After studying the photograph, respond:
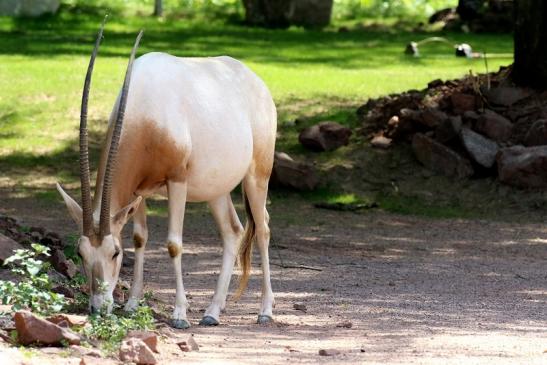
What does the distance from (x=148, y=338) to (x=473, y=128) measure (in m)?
9.40

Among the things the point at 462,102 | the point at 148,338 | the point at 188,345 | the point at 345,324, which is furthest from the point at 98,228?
the point at 462,102

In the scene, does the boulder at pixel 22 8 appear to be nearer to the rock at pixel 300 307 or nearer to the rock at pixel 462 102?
the rock at pixel 462 102

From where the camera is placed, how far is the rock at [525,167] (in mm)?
14789

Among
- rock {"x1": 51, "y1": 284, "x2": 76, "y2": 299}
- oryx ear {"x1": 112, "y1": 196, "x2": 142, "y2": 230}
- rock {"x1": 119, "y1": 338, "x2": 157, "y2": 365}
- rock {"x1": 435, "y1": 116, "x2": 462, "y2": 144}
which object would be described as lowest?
rock {"x1": 435, "y1": 116, "x2": 462, "y2": 144}

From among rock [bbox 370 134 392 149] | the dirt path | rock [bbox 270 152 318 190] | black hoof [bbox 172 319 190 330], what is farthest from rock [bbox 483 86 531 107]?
black hoof [bbox 172 319 190 330]

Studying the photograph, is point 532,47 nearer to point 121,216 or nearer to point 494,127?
point 494,127

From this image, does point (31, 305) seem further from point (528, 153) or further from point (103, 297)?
point (528, 153)

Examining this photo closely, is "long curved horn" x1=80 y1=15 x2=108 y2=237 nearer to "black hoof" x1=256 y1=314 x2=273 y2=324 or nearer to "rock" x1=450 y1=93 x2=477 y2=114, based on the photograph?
"black hoof" x1=256 y1=314 x2=273 y2=324

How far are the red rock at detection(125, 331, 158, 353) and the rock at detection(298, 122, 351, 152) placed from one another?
937 centimetres

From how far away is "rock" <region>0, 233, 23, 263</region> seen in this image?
8.95m

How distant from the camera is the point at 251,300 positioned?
9.74 meters

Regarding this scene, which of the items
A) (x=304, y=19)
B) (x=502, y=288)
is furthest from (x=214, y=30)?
(x=502, y=288)

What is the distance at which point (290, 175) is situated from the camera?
15.2 metres

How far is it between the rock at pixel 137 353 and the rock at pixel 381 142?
974 cm
